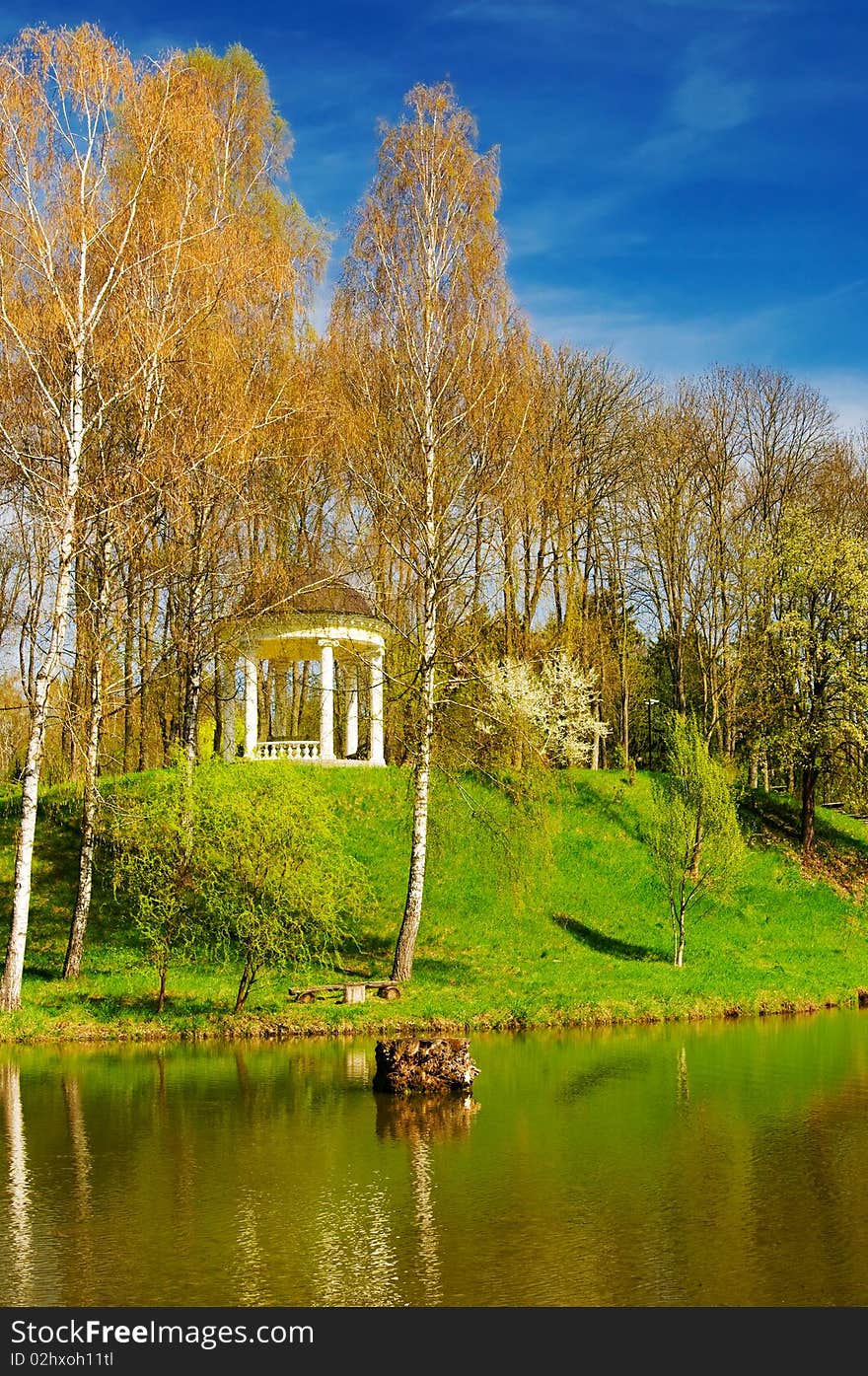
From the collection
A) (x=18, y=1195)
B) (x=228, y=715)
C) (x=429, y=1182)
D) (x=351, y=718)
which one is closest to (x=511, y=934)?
(x=351, y=718)

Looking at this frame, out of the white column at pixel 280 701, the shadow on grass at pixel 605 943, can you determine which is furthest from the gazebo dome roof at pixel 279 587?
the white column at pixel 280 701

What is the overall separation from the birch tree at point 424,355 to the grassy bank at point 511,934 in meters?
2.55

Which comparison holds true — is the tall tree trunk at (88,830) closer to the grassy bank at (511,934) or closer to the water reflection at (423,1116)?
the grassy bank at (511,934)

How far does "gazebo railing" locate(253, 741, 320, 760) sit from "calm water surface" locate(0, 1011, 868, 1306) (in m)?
15.4

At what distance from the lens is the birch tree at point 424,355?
25281mm

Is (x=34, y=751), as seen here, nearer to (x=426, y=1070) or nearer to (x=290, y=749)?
(x=426, y=1070)

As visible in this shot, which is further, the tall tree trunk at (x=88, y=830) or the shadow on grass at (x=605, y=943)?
the shadow on grass at (x=605, y=943)

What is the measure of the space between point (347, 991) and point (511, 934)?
773cm

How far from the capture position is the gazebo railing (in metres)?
34.2

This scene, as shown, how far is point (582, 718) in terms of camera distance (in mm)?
41281

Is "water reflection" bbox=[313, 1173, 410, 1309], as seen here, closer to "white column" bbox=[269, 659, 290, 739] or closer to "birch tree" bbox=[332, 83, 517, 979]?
"birch tree" bbox=[332, 83, 517, 979]
